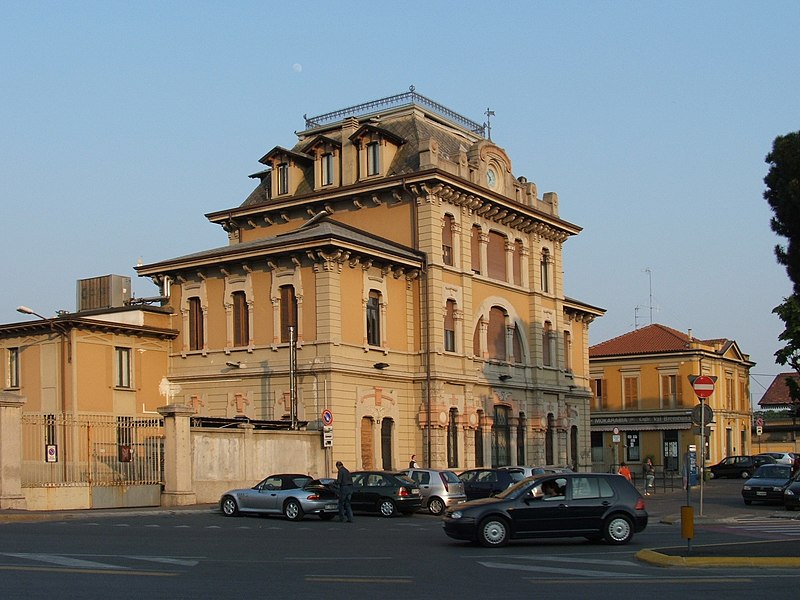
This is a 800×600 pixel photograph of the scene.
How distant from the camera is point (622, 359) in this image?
83875 mm

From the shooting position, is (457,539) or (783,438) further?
(783,438)

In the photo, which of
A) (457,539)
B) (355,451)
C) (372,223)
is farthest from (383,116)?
(457,539)

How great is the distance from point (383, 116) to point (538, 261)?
10243 mm

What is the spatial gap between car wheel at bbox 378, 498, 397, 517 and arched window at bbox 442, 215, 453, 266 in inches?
681

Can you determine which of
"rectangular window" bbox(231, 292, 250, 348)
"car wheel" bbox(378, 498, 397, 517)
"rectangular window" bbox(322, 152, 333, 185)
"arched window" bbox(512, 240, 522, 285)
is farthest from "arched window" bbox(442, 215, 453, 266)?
"car wheel" bbox(378, 498, 397, 517)

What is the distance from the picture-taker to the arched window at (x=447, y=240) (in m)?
47.3

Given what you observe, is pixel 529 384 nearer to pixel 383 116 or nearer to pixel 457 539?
pixel 383 116

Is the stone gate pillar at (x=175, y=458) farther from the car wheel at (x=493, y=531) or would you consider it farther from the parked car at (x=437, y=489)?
the car wheel at (x=493, y=531)

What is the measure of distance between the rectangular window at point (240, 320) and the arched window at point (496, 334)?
1113 centimetres

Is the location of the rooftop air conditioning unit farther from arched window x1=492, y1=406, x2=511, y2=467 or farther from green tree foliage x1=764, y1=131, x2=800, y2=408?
green tree foliage x1=764, y1=131, x2=800, y2=408

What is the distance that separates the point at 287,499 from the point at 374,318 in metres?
16.1

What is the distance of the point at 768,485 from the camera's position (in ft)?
124

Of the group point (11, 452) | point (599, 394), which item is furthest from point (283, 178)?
point (599, 394)

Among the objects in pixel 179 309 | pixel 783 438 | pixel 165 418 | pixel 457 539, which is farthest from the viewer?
pixel 783 438
